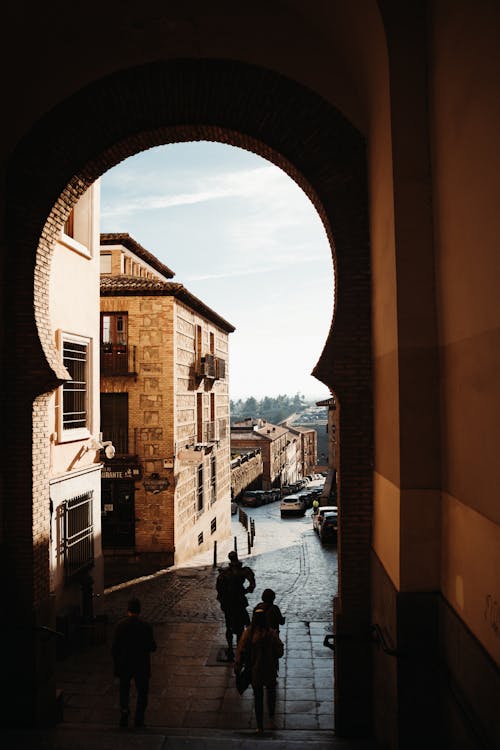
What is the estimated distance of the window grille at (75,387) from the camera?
10.8m

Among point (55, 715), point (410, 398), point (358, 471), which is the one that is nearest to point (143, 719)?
point (55, 715)

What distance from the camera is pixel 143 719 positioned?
656cm

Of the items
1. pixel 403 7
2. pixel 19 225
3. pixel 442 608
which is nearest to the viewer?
pixel 442 608

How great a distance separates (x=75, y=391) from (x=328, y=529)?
1605 cm

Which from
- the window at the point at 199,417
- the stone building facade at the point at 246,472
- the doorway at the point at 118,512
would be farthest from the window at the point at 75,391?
the stone building facade at the point at 246,472

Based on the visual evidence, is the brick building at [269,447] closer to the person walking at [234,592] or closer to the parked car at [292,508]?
the parked car at [292,508]

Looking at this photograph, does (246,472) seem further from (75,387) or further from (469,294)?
(469,294)

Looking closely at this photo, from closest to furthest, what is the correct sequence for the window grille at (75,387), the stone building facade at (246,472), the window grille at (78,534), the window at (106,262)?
the window grille at (78,534), the window grille at (75,387), the window at (106,262), the stone building facade at (246,472)

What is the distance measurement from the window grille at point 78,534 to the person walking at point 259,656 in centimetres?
500

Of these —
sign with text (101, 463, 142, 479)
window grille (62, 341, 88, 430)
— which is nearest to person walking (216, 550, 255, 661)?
window grille (62, 341, 88, 430)

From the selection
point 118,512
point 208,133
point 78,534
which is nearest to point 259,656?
point 78,534

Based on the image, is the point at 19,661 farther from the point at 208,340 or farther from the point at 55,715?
the point at 208,340

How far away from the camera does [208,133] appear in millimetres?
7500

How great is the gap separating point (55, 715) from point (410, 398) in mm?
5505
